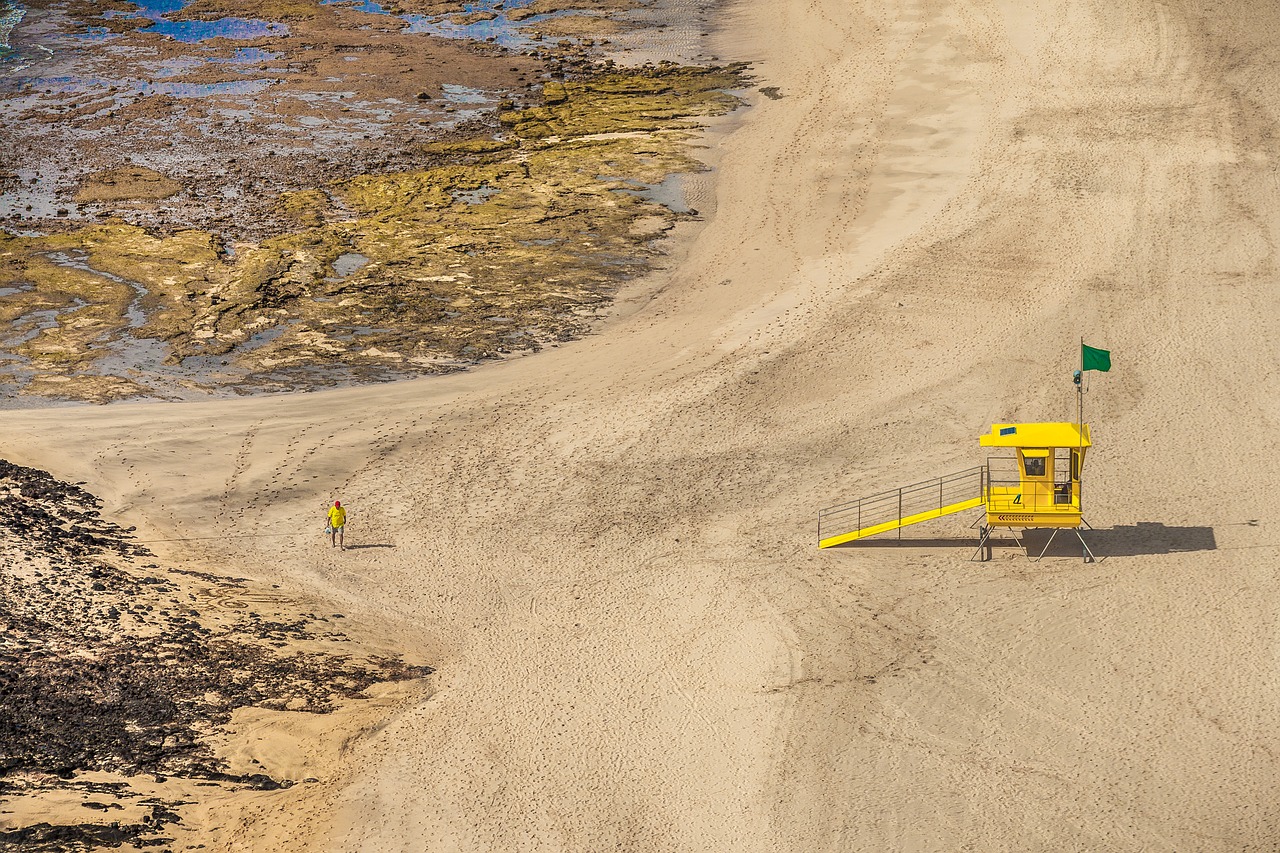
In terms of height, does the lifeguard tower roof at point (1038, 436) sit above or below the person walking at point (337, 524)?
above

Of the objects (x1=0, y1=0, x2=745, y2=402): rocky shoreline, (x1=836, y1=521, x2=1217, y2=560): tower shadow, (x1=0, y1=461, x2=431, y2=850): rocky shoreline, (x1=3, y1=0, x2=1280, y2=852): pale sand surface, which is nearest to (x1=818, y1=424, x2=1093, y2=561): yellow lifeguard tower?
(x1=836, y1=521, x2=1217, y2=560): tower shadow

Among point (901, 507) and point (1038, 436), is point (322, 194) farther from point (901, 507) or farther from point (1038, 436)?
point (1038, 436)

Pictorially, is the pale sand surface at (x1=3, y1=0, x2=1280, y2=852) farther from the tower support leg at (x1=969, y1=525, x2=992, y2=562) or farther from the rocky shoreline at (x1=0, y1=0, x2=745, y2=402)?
the rocky shoreline at (x1=0, y1=0, x2=745, y2=402)

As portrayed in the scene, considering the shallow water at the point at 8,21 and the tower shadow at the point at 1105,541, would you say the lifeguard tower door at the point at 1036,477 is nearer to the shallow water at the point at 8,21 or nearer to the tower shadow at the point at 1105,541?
the tower shadow at the point at 1105,541

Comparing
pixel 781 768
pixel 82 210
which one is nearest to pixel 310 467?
pixel 781 768

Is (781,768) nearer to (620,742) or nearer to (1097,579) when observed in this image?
(620,742)

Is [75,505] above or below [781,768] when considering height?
above

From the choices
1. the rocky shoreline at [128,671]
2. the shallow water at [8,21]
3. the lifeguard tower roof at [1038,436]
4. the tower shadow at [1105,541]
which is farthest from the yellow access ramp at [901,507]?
the shallow water at [8,21]
